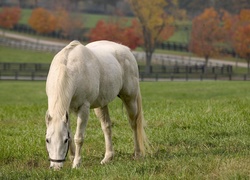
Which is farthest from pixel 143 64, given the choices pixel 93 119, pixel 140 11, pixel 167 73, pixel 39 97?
pixel 93 119

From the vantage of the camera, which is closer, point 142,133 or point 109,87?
point 109,87

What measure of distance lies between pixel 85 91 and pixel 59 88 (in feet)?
2.09

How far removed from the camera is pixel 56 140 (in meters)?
6.94

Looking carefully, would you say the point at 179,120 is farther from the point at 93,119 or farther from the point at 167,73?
the point at 167,73

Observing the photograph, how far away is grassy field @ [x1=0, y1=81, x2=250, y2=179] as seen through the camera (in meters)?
6.71

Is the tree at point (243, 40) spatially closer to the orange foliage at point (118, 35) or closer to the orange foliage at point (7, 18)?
the orange foliage at point (118, 35)

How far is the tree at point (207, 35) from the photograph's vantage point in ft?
194

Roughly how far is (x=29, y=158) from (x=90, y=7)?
412 ft

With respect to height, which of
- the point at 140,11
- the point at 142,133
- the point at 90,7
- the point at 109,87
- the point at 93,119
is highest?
the point at 109,87

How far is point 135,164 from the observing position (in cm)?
718

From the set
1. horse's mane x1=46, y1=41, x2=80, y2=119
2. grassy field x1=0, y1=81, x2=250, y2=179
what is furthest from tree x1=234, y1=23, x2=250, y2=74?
horse's mane x1=46, y1=41, x2=80, y2=119

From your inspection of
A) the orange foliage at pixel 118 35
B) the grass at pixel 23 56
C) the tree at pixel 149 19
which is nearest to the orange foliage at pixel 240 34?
the tree at pixel 149 19

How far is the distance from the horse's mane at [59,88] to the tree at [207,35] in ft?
169

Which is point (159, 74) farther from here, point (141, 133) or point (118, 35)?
point (141, 133)
